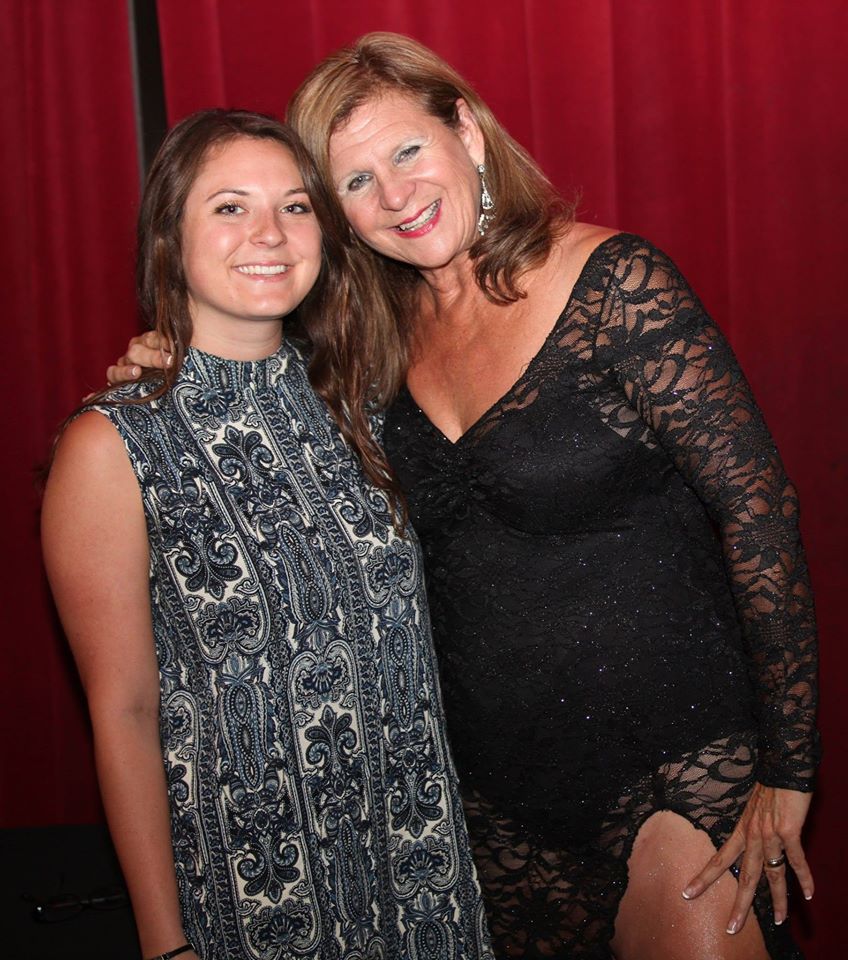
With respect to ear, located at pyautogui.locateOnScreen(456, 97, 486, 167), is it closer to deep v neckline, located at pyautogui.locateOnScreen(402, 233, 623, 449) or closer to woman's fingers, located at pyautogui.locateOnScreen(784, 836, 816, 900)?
deep v neckline, located at pyautogui.locateOnScreen(402, 233, 623, 449)

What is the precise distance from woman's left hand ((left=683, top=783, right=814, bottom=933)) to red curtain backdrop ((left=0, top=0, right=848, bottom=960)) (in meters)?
1.10

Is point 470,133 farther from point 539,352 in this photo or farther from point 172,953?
point 172,953

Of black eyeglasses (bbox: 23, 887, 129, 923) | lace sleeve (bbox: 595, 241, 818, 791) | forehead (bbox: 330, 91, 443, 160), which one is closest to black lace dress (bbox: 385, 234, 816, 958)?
lace sleeve (bbox: 595, 241, 818, 791)

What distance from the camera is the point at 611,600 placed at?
1684mm

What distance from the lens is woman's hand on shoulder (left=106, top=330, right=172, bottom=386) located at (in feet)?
5.82

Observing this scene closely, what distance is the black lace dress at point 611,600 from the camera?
1.56 m

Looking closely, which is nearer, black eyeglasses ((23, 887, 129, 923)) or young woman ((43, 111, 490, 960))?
young woman ((43, 111, 490, 960))

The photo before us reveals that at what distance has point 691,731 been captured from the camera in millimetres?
1656

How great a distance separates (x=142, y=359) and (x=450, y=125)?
67 cm

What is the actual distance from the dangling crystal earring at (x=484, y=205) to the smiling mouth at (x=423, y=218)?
0.10 metres

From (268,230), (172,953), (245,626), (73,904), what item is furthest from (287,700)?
(268,230)

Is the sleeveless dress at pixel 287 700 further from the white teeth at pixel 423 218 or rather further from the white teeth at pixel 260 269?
the white teeth at pixel 423 218

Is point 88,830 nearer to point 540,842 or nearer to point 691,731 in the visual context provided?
point 540,842

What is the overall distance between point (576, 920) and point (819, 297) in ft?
4.97
